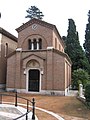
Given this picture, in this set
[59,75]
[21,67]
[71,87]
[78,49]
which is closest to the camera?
[59,75]

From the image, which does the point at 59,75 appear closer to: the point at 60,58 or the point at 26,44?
the point at 60,58

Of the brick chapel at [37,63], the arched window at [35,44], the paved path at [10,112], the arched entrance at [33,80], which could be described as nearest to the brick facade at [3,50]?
the brick chapel at [37,63]

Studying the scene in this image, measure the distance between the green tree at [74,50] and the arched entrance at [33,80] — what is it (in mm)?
16857

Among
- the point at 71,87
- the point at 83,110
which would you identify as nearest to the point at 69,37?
the point at 71,87

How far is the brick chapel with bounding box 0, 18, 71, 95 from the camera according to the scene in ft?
81.7

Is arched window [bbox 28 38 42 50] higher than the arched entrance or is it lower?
higher

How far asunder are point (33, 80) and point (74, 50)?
62.7ft

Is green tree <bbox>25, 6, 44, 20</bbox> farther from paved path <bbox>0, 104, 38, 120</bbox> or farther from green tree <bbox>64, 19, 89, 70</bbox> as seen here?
paved path <bbox>0, 104, 38, 120</bbox>

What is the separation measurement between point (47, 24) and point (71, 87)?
1301 centimetres

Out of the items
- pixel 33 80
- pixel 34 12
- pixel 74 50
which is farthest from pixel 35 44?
pixel 34 12

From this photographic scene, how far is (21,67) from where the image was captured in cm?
2650

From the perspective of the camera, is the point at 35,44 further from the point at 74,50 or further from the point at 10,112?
the point at 74,50

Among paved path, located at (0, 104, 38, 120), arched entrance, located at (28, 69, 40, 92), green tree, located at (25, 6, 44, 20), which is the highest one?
green tree, located at (25, 6, 44, 20)

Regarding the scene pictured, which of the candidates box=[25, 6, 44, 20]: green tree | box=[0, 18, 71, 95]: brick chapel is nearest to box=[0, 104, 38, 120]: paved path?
box=[0, 18, 71, 95]: brick chapel
